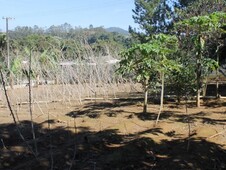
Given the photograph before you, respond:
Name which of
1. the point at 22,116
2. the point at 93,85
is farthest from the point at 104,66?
the point at 22,116

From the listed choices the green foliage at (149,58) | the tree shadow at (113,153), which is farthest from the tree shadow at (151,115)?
the tree shadow at (113,153)

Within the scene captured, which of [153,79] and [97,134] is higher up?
[153,79]

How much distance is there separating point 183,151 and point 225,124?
1.55 metres

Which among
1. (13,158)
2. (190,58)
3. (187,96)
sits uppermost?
(190,58)

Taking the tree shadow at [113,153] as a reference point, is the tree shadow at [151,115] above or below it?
above

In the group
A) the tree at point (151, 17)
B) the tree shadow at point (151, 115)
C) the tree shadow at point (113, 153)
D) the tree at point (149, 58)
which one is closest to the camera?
the tree shadow at point (113, 153)

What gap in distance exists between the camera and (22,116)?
318 inches

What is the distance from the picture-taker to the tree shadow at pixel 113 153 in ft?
13.9

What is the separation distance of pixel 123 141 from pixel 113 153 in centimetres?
64

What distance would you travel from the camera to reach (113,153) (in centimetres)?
462

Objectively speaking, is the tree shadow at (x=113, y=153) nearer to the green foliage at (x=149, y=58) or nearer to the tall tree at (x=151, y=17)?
the green foliage at (x=149, y=58)

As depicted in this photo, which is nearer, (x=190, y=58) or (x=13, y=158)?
(x=13, y=158)

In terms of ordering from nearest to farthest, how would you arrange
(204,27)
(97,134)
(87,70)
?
(97,134)
(204,27)
(87,70)

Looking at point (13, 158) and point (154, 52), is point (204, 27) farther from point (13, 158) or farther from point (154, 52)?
point (13, 158)
